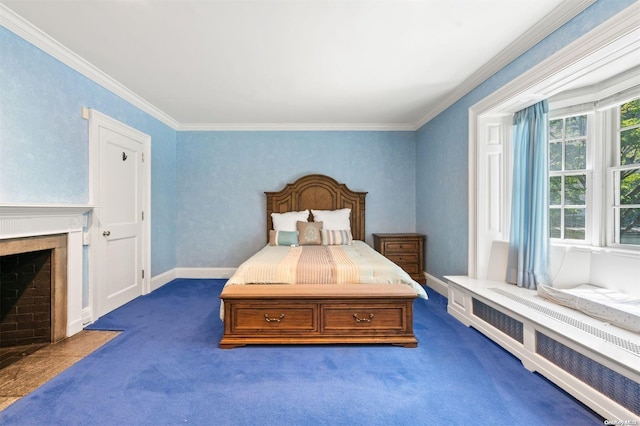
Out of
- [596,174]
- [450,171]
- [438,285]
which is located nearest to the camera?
[596,174]

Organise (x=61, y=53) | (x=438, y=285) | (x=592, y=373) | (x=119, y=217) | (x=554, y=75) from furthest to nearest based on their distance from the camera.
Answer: (x=438, y=285) < (x=119, y=217) < (x=61, y=53) < (x=554, y=75) < (x=592, y=373)

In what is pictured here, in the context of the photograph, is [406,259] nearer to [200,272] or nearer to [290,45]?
[290,45]

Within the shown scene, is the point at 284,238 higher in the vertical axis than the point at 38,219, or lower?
lower

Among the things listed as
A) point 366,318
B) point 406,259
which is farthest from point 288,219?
point 366,318

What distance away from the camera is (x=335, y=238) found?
3984 millimetres

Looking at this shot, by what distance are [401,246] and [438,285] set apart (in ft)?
2.35

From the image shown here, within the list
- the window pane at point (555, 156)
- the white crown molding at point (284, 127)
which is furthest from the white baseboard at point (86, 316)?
the window pane at point (555, 156)

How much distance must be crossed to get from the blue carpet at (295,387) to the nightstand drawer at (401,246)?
1.68 metres

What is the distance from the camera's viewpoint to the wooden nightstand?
4.16 metres

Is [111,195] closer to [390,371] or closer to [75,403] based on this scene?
[75,403]

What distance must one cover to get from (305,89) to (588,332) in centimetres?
318

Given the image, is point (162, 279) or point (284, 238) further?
point (162, 279)

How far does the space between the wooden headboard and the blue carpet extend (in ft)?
7.54

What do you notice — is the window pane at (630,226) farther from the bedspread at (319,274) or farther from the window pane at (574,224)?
the bedspread at (319,274)
